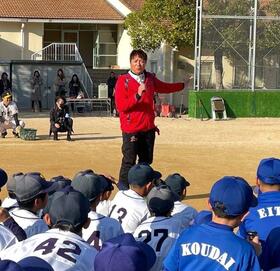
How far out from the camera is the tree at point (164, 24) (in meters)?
31.4

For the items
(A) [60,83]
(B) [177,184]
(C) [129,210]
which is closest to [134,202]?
(C) [129,210]

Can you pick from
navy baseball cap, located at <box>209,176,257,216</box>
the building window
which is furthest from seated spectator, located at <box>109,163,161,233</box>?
the building window

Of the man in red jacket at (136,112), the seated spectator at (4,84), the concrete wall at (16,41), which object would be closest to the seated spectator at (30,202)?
the man in red jacket at (136,112)

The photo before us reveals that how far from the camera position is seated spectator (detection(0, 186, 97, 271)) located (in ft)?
13.3

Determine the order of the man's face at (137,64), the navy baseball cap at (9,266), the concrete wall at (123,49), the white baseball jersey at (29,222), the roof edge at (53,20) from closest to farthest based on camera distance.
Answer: the navy baseball cap at (9,266), the white baseball jersey at (29,222), the man's face at (137,64), the roof edge at (53,20), the concrete wall at (123,49)

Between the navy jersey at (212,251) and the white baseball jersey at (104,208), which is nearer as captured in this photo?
the navy jersey at (212,251)

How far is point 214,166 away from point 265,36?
1367 cm

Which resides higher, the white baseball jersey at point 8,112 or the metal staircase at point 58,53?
the metal staircase at point 58,53

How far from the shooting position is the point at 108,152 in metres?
16.3

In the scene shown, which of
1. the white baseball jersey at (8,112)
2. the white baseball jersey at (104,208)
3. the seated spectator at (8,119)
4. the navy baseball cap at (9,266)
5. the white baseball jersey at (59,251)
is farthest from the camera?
the white baseball jersey at (8,112)

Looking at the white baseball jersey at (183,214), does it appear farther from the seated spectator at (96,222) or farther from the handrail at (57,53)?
the handrail at (57,53)

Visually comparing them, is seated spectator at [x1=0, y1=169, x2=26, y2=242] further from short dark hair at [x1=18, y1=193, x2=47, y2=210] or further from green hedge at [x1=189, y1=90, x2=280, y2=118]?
green hedge at [x1=189, y1=90, x2=280, y2=118]

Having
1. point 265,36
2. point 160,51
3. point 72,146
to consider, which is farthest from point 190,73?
point 72,146

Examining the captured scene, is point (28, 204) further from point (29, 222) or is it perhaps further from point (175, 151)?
point (175, 151)
